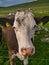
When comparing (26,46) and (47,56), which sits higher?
(26,46)

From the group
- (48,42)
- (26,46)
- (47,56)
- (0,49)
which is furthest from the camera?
(48,42)

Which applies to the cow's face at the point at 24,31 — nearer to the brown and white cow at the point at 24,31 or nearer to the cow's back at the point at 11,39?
the brown and white cow at the point at 24,31

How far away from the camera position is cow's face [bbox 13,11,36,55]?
23.6ft

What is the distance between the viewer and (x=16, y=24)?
7645mm

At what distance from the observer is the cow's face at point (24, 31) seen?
7201 mm

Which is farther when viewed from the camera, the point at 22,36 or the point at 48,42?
the point at 48,42

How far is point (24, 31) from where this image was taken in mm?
7488

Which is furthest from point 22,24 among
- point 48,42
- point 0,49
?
point 48,42

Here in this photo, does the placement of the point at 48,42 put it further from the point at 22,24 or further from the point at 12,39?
the point at 22,24


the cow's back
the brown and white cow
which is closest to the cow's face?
the brown and white cow

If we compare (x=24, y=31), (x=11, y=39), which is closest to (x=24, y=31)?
(x=24, y=31)

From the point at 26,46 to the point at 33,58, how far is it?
4.38 meters

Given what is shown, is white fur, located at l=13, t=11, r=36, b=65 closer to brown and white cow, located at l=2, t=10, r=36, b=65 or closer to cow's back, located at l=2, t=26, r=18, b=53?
brown and white cow, located at l=2, t=10, r=36, b=65

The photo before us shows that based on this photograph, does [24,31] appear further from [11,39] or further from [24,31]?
[11,39]
